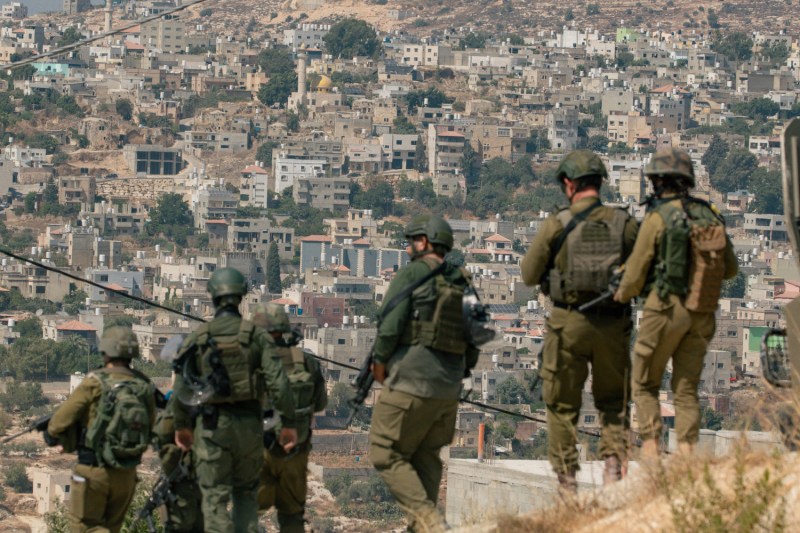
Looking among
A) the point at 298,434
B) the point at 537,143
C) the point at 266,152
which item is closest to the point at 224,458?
the point at 298,434

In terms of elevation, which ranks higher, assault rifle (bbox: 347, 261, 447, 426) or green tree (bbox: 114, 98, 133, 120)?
green tree (bbox: 114, 98, 133, 120)

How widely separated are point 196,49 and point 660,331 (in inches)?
5700

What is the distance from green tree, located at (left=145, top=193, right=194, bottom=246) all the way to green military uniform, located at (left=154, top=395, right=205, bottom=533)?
9978 cm

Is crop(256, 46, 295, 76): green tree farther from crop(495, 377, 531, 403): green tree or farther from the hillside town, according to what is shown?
crop(495, 377, 531, 403): green tree

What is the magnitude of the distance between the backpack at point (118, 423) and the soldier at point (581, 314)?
157cm

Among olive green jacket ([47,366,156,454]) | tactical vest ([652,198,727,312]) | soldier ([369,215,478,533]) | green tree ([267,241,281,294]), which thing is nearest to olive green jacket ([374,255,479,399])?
soldier ([369,215,478,533])

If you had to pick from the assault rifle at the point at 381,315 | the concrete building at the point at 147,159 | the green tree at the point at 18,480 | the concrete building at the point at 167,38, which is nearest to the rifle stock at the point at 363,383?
the assault rifle at the point at 381,315

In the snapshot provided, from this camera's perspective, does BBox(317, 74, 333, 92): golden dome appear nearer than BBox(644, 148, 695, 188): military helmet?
No

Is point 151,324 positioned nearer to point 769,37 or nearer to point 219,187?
point 219,187

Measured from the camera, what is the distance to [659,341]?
8.69 meters

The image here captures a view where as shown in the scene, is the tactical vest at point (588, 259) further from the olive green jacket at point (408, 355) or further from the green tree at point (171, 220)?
the green tree at point (171, 220)

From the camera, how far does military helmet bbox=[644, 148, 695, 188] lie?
874 cm

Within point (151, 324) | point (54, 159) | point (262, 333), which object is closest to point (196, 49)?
point (54, 159)

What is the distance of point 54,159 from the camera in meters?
118
